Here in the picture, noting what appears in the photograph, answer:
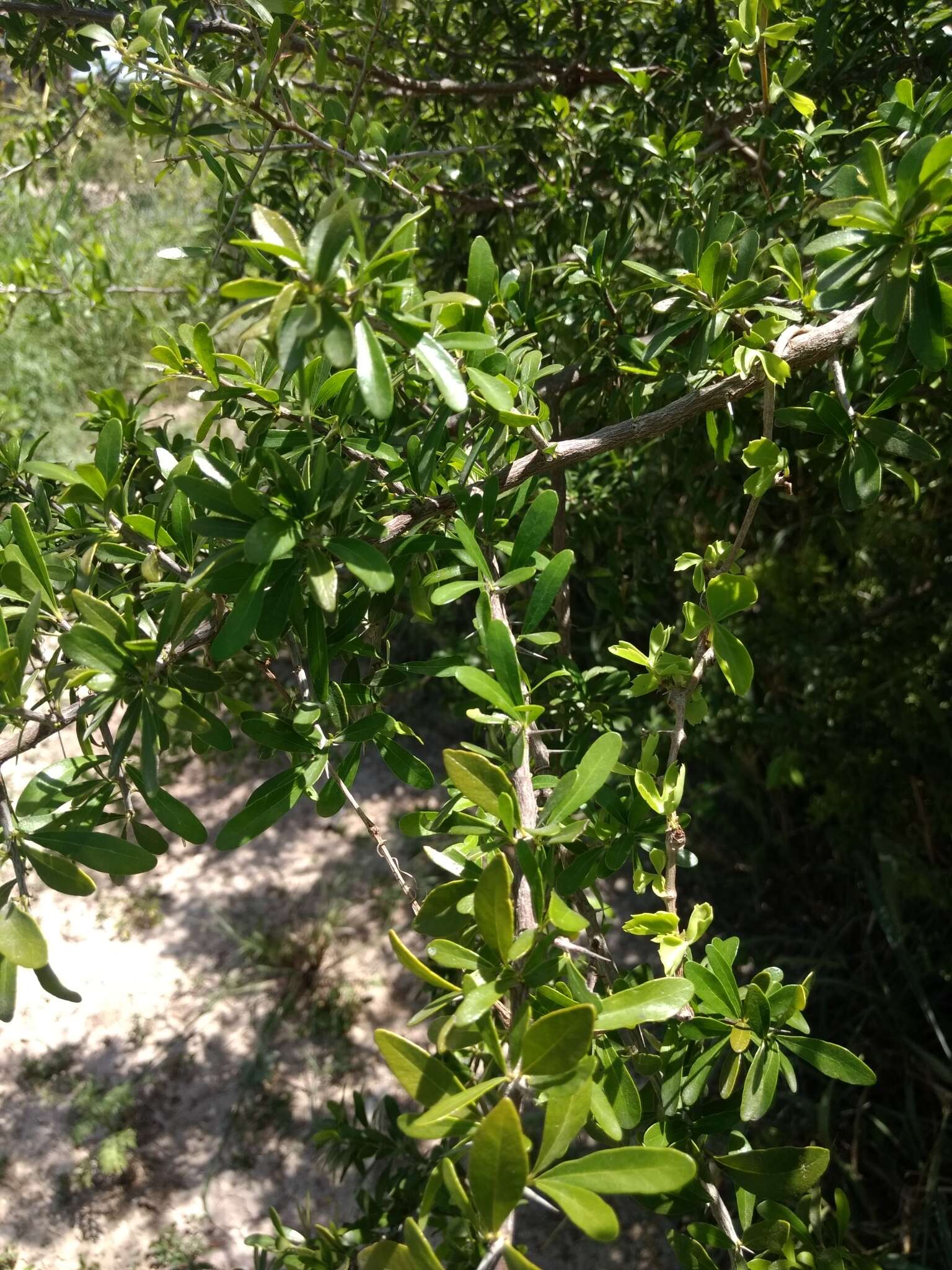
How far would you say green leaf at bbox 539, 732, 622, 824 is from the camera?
0.58 meters

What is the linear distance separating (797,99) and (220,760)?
273 centimetres

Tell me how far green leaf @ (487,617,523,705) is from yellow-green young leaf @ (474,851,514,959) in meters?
0.17

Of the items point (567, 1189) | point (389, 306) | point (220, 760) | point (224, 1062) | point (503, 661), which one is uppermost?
point (389, 306)

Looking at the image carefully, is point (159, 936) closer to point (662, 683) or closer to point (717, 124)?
point (662, 683)

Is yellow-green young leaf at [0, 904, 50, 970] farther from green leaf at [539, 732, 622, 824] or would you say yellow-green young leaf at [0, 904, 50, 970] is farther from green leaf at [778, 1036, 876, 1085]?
green leaf at [778, 1036, 876, 1085]

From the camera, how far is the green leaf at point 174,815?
24.3 inches

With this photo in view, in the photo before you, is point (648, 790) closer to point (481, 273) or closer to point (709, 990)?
point (709, 990)

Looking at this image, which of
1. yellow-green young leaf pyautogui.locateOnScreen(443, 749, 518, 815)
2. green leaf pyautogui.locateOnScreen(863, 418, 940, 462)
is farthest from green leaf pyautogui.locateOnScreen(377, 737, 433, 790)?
green leaf pyautogui.locateOnScreen(863, 418, 940, 462)

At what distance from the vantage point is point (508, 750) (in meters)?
0.68

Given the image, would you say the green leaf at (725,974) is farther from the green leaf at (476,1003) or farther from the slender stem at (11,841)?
the slender stem at (11,841)

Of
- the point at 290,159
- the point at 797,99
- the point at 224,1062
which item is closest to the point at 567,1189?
the point at 797,99

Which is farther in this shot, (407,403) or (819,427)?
(407,403)

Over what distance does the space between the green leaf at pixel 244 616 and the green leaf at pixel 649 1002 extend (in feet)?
1.10

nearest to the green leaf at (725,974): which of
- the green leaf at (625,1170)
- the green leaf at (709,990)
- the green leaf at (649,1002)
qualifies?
the green leaf at (709,990)
